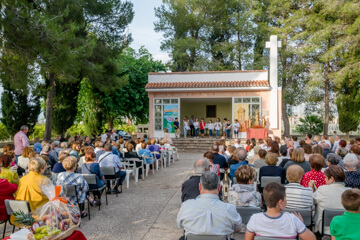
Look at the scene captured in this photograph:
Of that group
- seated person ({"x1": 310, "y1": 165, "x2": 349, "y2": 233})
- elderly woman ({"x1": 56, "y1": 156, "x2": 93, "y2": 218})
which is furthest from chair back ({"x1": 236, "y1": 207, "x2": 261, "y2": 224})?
elderly woman ({"x1": 56, "y1": 156, "x2": 93, "y2": 218})

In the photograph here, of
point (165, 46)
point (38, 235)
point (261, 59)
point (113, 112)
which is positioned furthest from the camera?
point (165, 46)

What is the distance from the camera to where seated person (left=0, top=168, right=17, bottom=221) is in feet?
12.9

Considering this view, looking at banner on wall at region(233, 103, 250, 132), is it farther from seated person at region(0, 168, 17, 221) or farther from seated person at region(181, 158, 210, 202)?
seated person at region(0, 168, 17, 221)

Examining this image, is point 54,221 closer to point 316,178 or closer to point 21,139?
point 316,178

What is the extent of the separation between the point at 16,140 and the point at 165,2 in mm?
23055

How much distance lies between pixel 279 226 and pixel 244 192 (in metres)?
1.18

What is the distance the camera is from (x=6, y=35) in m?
8.59

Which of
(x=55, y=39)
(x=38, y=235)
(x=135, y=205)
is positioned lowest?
(x=135, y=205)

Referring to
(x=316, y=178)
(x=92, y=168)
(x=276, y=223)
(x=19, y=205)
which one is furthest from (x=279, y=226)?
(x=92, y=168)

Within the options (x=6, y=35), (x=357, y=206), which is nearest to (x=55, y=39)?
(x=6, y=35)

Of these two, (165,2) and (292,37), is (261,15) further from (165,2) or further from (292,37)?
(165,2)

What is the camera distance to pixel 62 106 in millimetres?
17297

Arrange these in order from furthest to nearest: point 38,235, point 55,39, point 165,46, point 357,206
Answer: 1. point 165,46
2. point 55,39
3. point 357,206
4. point 38,235

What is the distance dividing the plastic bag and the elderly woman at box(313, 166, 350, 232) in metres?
2.68
